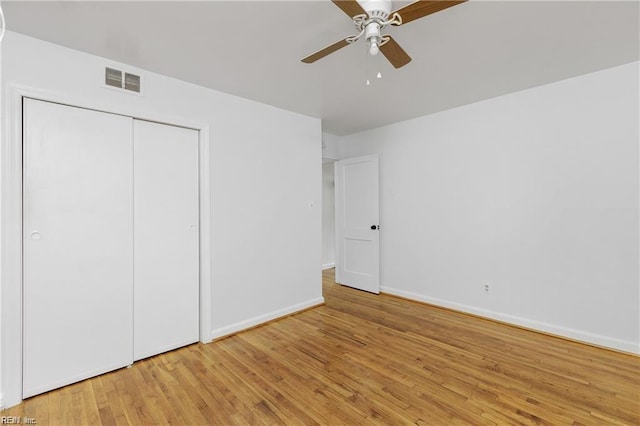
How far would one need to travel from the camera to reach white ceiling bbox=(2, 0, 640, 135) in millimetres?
1823

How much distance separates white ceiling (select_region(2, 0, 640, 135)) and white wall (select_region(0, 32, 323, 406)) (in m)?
0.16

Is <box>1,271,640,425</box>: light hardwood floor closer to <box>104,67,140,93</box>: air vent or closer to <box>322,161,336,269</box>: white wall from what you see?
<box>104,67,140,93</box>: air vent

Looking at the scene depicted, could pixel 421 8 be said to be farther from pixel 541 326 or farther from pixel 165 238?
pixel 541 326

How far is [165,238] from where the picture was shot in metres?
2.72

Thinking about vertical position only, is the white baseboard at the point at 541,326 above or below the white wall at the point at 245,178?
below

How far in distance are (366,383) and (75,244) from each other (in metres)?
2.50

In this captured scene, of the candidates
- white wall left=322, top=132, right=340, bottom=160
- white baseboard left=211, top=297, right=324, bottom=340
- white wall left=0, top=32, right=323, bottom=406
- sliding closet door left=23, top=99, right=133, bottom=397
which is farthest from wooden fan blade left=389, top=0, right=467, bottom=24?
white wall left=322, top=132, right=340, bottom=160

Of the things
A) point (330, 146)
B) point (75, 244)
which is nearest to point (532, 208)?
point (330, 146)

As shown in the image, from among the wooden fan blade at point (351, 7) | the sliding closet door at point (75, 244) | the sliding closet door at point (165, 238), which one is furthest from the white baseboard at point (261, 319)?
the wooden fan blade at point (351, 7)

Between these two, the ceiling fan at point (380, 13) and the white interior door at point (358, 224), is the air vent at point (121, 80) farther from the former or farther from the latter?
the white interior door at point (358, 224)

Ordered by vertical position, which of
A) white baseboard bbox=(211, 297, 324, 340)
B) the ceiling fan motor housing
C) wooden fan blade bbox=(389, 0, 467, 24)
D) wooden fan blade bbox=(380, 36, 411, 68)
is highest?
the ceiling fan motor housing

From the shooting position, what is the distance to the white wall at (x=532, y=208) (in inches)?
104

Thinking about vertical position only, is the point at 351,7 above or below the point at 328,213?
above

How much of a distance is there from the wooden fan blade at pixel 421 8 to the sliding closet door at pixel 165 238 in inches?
86.5
